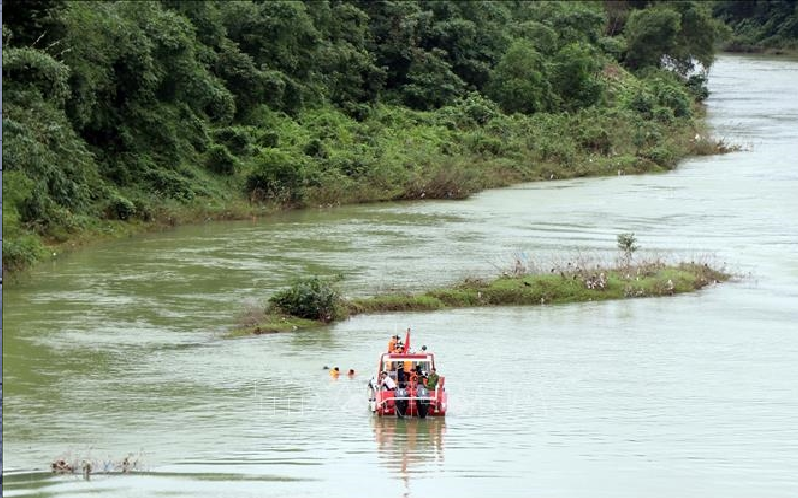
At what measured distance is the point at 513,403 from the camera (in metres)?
22.8

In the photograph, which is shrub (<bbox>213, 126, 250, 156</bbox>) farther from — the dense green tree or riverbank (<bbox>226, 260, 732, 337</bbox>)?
the dense green tree

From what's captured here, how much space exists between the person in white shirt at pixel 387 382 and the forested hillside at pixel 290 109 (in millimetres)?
13915

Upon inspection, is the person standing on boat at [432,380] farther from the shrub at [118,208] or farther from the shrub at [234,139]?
the shrub at [234,139]

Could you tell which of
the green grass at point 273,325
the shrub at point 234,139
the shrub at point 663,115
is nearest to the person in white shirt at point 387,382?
the green grass at point 273,325

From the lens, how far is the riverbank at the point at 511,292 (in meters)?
29.9

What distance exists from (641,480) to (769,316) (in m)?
14.1

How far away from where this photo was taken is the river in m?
18.4

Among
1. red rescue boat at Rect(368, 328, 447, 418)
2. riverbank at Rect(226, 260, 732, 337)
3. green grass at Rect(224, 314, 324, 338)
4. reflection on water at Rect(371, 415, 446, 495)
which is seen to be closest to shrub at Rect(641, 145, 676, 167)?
riverbank at Rect(226, 260, 732, 337)

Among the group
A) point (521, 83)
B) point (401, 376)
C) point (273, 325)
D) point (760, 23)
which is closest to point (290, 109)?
point (521, 83)

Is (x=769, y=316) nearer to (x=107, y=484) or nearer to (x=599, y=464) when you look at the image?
(x=599, y=464)

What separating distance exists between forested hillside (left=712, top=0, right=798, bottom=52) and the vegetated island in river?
82.6m

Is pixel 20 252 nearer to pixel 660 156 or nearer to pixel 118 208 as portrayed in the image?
pixel 118 208

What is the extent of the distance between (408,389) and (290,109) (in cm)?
3436

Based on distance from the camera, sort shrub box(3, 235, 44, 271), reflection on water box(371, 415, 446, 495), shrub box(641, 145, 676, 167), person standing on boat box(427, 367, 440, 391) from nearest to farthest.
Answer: reflection on water box(371, 415, 446, 495) < person standing on boat box(427, 367, 440, 391) < shrub box(3, 235, 44, 271) < shrub box(641, 145, 676, 167)
